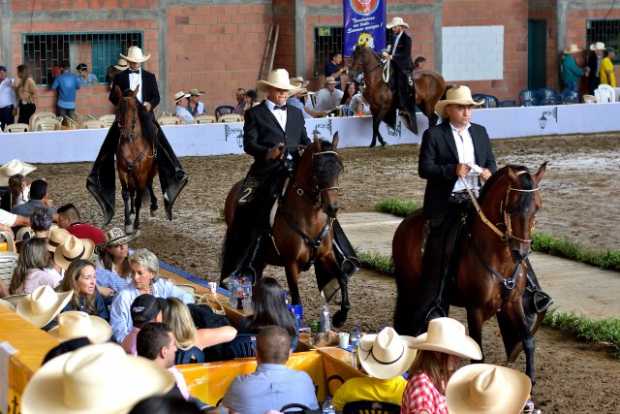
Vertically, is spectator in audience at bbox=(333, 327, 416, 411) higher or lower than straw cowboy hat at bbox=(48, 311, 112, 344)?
lower

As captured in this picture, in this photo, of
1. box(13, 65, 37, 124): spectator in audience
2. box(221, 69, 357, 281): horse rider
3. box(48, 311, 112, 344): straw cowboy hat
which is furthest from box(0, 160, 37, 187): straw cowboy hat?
box(13, 65, 37, 124): spectator in audience

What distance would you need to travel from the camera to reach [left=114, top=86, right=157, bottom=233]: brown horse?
54.9 feet

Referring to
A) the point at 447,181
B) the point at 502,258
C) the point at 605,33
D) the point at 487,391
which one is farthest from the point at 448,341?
the point at 605,33

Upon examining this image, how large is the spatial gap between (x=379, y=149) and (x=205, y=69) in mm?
7413

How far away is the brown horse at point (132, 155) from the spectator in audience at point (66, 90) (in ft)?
38.1

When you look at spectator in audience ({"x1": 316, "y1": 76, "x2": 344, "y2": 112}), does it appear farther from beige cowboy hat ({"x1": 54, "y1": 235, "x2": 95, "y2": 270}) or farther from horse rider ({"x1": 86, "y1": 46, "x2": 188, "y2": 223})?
beige cowboy hat ({"x1": 54, "y1": 235, "x2": 95, "y2": 270})

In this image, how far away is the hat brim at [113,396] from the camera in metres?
4.67

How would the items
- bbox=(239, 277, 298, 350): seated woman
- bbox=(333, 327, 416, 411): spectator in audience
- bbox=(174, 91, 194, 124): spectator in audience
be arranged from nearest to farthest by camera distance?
1. bbox=(333, 327, 416, 411): spectator in audience
2. bbox=(239, 277, 298, 350): seated woman
3. bbox=(174, 91, 194, 124): spectator in audience

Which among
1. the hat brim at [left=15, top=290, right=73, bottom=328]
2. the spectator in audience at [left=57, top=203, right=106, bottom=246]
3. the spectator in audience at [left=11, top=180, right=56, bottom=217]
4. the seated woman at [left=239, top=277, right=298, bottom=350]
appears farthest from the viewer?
the spectator in audience at [left=11, top=180, right=56, bottom=217]

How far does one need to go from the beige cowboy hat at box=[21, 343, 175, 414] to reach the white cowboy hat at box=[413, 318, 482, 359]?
219cm

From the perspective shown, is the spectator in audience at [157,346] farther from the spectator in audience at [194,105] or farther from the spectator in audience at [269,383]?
the spectator in audience at [194,105]

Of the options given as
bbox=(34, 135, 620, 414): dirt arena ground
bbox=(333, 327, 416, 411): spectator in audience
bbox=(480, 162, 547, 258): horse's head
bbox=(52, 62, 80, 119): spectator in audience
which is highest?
bbox=(52, 62, 80, 119): spectator in audience

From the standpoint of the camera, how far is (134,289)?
356 inches

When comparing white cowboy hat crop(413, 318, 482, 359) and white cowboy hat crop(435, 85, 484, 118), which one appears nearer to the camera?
white cowboy hat crop(413, 318, 482, 359)
